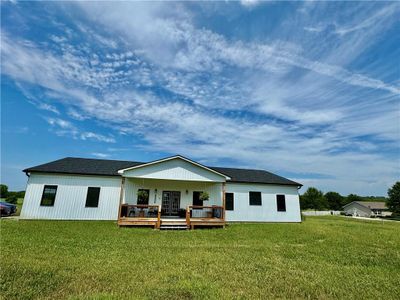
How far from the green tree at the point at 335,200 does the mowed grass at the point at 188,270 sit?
76179 mm

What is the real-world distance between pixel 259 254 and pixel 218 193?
9889mm

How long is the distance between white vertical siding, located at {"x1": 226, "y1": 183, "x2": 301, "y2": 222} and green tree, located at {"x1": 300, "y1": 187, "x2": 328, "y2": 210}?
5090 cm

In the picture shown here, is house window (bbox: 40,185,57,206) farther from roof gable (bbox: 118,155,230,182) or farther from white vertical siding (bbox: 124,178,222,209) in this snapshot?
roof gable (bbox: 118,155,230,182)

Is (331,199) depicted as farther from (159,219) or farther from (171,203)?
(159,219)

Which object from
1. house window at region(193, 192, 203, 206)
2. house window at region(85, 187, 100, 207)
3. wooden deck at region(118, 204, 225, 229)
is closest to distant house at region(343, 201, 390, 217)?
house window at region(193, 192, 203, 206)

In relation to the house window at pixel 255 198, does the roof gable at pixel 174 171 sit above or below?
above

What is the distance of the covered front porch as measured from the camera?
44.6 feet


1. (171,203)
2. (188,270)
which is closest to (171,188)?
(171,203)

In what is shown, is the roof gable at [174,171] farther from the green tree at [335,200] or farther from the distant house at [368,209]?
the green tree at [335,200]

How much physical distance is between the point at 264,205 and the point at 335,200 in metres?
70.5

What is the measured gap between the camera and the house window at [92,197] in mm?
15094

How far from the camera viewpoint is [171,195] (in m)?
16.8

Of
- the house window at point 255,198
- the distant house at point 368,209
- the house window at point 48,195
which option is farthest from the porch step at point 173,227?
the distant house at point 368,209

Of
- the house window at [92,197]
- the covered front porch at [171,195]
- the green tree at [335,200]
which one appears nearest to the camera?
the covered front porch at [171,195]
